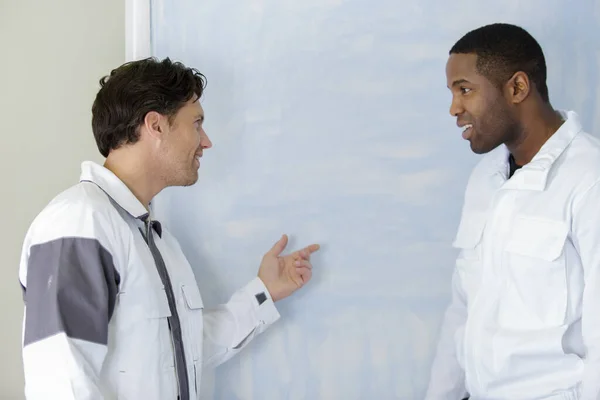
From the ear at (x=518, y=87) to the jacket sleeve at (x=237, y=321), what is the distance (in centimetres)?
67

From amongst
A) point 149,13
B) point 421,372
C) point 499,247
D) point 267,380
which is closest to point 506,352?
point 499,247

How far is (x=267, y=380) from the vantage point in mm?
1609

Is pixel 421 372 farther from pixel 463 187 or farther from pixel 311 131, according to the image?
pixel 311 131

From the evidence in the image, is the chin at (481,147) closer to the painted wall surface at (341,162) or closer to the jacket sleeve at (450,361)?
the painted wall surface at (341,162)

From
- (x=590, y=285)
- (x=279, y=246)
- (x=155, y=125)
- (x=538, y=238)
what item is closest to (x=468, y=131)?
(x=538, y=238)

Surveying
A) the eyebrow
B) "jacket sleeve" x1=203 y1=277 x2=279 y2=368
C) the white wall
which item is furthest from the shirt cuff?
the eyebrow

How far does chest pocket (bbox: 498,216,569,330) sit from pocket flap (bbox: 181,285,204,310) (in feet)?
1.97

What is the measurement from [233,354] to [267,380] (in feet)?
0.37

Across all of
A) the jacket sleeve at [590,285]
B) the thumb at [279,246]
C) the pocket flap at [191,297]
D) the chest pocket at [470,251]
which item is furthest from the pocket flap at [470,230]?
the pocket flap at [191,297]

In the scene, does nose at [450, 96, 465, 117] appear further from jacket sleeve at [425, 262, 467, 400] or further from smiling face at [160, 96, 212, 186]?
smiling face at [160, 96, 212, 186]

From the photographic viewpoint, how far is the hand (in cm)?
157

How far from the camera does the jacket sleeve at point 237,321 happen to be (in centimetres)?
154

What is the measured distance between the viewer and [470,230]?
1.46 meters

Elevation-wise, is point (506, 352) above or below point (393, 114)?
below
